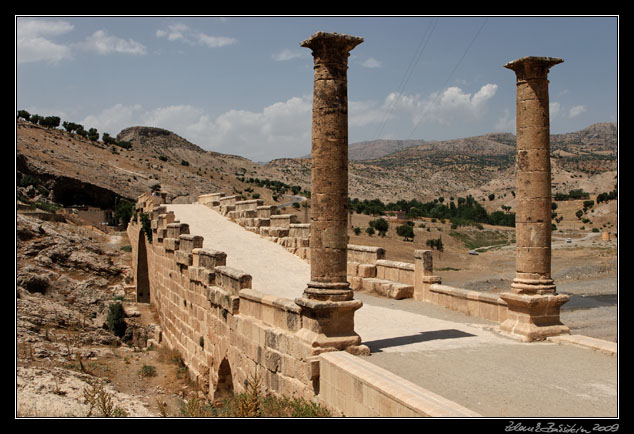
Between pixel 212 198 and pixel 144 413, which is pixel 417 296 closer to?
pixel 144 413

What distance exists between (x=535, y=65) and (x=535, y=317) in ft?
13.9

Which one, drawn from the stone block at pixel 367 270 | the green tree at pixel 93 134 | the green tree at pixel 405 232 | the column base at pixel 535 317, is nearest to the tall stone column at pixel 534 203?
the column base at pixel 535 317

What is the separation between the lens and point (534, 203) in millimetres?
10070

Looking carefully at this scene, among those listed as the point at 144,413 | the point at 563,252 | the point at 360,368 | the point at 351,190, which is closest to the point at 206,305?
the point at 144,413

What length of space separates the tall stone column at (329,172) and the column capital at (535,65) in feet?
10.5

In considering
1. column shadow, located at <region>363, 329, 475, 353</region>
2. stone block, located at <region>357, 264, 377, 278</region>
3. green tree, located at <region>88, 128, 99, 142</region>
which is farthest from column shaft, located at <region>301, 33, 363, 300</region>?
green tree, located at <region>88, 128, 99, 142</region>

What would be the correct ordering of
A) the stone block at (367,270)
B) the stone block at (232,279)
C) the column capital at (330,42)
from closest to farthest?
the column capital at (330,42) → the stone block at (232,279) → the stone block at (367,270)

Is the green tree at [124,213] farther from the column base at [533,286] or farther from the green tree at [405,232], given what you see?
the column base at [533,286]

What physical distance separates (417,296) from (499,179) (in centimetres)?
9015

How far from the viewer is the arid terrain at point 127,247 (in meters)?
13.4

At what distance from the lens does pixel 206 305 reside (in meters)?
13.3

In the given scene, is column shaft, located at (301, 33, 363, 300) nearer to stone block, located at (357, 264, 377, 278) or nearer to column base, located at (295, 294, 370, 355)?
column base, located at (295, 294, 370, 355)

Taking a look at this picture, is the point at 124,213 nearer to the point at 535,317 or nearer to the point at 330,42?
the point at 330,42

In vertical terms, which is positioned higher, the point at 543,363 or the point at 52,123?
the point at 52,123
